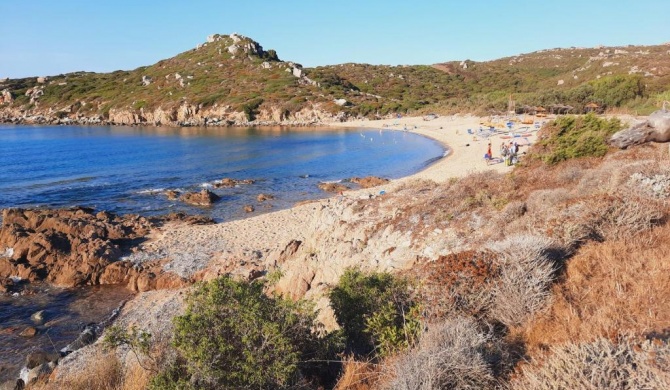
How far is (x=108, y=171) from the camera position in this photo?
3697cm

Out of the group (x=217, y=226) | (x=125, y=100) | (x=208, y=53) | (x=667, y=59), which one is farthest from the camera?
(x=208, y=53)

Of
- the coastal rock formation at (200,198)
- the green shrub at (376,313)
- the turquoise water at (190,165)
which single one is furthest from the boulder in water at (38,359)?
the coastal rock formation at (200,198)

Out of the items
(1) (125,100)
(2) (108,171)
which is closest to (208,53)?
(1) (125,100)

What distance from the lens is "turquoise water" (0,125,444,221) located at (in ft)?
88.6

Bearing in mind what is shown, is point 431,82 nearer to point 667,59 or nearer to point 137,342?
point 667,59

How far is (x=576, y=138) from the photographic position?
1324 cm

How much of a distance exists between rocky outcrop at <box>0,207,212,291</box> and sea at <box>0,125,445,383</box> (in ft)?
2.00

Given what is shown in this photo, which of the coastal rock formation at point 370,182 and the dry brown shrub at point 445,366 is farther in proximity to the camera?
the coastal rock formation at point 370,182

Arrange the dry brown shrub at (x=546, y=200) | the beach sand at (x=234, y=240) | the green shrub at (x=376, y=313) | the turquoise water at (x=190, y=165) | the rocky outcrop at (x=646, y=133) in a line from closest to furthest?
1. the green shrub at (x=376, y=313)
2. the dry brown shrub at (x=546, y=200)
3. the rocky outcrop at (x=646, y=133)
4. the beach sand at (x=234, y=240)
5. the turquoise water at (x=190, y=165)

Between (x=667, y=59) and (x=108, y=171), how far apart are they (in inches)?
2874

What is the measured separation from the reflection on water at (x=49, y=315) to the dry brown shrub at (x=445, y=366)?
32.9 feet

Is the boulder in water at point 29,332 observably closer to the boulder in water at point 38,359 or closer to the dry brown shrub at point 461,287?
the boulder in water at point 38,359

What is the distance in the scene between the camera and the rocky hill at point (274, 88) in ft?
240

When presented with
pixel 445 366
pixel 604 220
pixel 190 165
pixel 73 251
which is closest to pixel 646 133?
pixel 604 220
